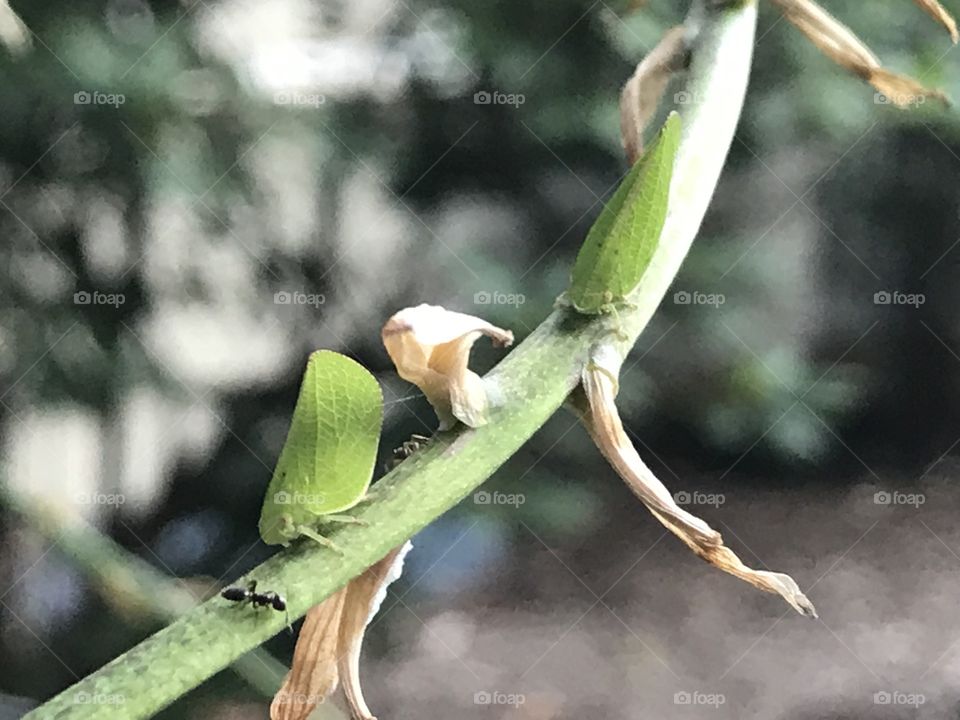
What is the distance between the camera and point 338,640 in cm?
29

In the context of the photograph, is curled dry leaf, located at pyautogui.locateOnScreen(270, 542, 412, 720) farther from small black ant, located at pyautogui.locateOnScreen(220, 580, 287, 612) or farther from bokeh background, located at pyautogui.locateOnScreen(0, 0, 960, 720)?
bokeh background, located at pyautogui.locateOnScreen(0, 0, 960, 720)

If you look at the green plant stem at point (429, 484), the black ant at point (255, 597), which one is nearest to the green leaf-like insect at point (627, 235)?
the green plant stem at point (429, 484)

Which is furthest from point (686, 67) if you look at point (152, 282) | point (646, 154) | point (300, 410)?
point (152, 282)

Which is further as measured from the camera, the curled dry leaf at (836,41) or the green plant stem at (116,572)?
the green plant stem at (116,572)

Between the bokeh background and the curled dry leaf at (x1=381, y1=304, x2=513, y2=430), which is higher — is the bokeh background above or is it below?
below

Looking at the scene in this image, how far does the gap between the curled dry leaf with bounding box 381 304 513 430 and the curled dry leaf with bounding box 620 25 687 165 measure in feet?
0.52

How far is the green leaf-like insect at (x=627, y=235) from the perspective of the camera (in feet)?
0.78

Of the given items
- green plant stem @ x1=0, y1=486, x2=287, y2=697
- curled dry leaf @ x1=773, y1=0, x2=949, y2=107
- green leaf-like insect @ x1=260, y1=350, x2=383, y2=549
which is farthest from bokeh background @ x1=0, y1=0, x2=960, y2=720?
green leaf-like insect @ x1=260, y1=350, x2=383, y2=549

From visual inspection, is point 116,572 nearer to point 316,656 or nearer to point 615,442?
point 316,656

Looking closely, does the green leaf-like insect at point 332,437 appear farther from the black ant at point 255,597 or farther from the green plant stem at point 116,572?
the green plant stem at point 116,572

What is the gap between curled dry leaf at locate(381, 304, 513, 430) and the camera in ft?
0.71

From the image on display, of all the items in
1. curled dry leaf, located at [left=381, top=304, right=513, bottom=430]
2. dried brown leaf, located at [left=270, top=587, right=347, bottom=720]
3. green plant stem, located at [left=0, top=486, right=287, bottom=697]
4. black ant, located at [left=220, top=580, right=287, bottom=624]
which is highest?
curled dry leaf, located at [left=381, top=304, right=513, bottom=430]

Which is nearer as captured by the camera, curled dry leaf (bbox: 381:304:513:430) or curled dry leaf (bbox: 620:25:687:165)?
curled dry leaf (bbox: 381:304:513:430)

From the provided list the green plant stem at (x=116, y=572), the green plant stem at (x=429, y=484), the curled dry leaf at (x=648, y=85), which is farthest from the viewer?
the green plant stem at (x=116, y=572)
